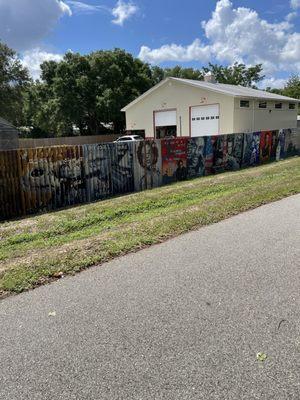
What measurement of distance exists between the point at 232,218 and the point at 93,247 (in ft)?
9.75

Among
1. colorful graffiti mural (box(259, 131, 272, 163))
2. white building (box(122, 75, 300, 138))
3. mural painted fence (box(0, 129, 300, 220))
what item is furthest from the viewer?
white building (box(122, 75, 300, 138))

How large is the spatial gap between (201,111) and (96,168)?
19.4 metres

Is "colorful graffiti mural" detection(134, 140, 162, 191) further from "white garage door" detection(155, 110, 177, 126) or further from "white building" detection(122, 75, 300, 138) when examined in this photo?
"white garage door" detection(155, 110, 177, 126)

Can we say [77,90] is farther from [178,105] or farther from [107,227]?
[107,227]

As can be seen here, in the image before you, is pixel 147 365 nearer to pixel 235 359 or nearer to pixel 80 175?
pixel 235 359

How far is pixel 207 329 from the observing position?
321 centimetres

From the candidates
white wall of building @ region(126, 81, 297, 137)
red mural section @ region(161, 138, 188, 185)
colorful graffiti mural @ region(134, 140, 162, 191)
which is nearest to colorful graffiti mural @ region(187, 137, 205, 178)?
red mural section @ region(161, 138, 188, 185)

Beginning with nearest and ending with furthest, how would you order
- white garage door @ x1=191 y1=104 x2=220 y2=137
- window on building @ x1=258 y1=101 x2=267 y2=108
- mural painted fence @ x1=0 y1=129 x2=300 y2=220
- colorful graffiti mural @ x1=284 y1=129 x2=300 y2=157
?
mural painted fence @ x1=0 y1=129 x2=300 y2=220 → colorful graffiti mural @ x1=284 y1=129 x2=300 y2=157 → white garage door @ x1=191 y1=104 x2=220 y2=137 → window on building @ x1=258 y1=101 x2=267 y2=108

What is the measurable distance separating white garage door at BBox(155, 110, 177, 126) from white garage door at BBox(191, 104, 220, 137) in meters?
1.87

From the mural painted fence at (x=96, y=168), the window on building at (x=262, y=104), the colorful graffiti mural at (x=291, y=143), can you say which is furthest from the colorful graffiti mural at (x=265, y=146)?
the window on building at (x=262, y=104)

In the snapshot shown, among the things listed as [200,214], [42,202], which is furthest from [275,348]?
[42,202]

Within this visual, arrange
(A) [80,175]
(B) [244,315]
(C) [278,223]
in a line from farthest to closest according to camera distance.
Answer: (A) [80,175] < (C) [278,223] < (B) [244,315]

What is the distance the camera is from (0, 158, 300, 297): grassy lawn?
4.86 metres

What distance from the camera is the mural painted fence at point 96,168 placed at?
9.05 meters
